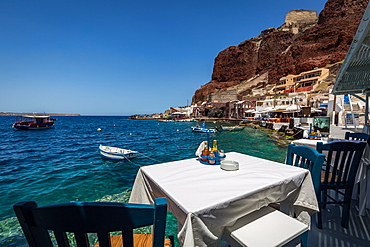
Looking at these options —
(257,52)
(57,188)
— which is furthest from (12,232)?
(257,52)

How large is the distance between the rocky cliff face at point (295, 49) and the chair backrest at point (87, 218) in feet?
164

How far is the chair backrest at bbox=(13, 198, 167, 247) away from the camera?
69 centimetres

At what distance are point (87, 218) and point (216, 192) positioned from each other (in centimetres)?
94

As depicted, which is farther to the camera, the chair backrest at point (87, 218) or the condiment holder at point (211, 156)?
the condiment holder at point (211, 156)

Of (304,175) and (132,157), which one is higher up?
(304,175)

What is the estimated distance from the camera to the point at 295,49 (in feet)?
153

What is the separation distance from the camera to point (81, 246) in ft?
2.49

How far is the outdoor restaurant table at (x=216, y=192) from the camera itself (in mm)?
1155

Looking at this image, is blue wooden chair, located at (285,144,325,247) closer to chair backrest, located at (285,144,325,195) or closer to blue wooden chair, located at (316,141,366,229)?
chair backrest, located at (285,144,325,195)

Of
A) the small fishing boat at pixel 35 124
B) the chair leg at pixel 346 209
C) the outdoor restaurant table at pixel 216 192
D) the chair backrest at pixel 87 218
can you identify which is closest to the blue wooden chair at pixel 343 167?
the chair leg at pixel 346 209

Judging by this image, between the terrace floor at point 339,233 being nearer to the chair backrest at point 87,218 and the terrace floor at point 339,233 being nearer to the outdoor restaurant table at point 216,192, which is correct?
the outdoor restaurant table at point 216,192

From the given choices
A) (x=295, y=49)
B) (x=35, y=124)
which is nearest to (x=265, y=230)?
(x=35, y=124)

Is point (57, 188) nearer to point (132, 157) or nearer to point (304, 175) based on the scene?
point (132, 157)

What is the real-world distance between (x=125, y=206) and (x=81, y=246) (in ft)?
0.99
